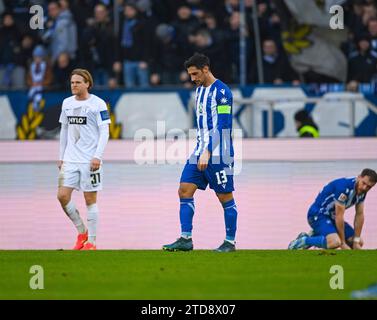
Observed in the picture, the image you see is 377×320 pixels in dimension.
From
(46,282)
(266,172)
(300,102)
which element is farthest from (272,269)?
(300,102)

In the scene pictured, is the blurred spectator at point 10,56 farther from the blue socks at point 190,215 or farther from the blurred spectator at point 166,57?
the blue socks at point 190,215

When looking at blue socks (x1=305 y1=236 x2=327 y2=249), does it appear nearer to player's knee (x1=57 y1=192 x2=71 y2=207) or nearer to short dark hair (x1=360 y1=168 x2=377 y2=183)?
short dark hair (x1=360 y1=168 x2=377 y2=183)

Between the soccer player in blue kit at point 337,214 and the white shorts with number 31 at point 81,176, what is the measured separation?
2681 mm

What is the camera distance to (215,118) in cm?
1150

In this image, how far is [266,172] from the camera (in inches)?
578

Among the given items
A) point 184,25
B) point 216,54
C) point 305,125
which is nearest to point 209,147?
point 305,125

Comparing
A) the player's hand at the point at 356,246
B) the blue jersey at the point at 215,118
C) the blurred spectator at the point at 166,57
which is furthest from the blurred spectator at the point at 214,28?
the blue jersey at the point at 215,118

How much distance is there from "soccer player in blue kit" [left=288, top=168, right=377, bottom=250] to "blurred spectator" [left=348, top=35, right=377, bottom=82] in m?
4.28

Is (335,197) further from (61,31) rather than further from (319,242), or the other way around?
(61,31)

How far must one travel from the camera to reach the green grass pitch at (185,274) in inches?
344

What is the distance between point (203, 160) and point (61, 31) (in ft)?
25.3

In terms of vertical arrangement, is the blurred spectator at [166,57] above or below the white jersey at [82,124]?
above

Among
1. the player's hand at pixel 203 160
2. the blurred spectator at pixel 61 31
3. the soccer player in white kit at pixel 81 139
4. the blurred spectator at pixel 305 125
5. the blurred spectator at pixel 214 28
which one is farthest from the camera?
the blurred spectator at pixel 61 31

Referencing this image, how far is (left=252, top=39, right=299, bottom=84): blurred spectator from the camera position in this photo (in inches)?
706
